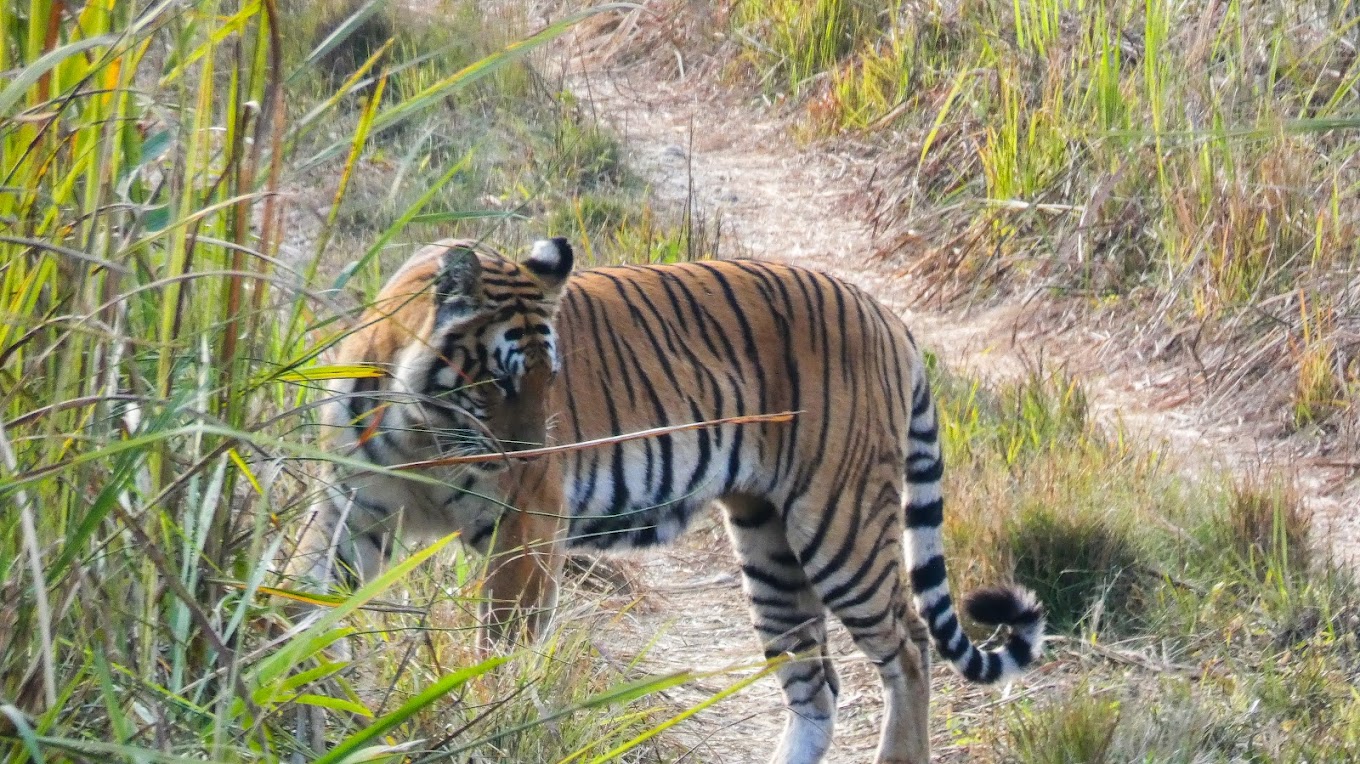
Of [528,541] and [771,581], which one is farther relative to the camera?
[771,581]

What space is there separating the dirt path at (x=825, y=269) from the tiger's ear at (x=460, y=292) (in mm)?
923

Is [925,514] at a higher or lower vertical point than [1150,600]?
higher

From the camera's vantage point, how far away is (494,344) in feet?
12.0

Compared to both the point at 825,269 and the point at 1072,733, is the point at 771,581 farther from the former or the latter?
the point at 825,269

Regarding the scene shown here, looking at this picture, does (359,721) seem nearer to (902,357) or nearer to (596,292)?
(596,292)

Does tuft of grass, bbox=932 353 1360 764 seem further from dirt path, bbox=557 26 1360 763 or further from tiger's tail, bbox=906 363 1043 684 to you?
dirt path, bbox=557 26 1360 763

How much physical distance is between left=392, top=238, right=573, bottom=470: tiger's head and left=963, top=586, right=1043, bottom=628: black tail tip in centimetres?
121

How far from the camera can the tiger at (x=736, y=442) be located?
144 inches

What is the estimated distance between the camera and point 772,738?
4.19 m

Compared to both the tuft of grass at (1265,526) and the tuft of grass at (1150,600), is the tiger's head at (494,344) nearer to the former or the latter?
the tuft of grass at (1150,600)

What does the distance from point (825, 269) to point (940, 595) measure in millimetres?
3691

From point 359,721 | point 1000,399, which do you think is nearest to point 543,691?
point 359,721

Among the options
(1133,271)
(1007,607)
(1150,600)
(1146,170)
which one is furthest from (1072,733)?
(1146,170)

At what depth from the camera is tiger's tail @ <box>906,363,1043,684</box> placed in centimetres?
380
